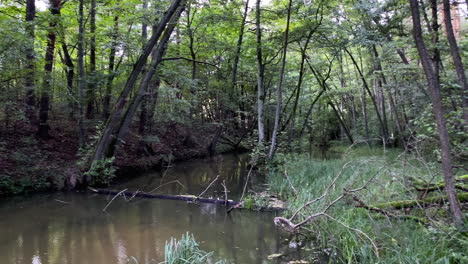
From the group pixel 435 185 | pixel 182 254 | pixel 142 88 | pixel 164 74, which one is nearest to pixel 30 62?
pixel 142 88

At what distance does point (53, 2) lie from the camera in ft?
33.0

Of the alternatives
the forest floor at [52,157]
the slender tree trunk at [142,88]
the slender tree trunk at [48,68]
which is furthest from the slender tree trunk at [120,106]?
the slender tree trunk at [48,68]

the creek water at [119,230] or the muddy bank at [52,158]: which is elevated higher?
the muddy bank at [52,158]

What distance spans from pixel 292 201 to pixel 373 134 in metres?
16.6

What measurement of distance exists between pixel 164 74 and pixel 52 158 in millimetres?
4686

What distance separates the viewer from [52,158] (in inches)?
378

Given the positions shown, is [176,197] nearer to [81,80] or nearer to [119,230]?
[119,230]

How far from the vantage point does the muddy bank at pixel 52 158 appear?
8.13 metres

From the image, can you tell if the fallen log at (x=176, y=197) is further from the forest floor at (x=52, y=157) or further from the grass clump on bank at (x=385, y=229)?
the grass clump on bank at (x=385, y=229)

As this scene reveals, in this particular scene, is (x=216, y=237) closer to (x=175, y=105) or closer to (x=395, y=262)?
(x=395, y=262)

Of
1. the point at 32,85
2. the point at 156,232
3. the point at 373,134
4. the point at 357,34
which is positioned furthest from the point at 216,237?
the point at 373,134

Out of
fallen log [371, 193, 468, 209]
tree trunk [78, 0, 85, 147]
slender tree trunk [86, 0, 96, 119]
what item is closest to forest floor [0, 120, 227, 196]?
tree trunk [78, 0, 85, 147]

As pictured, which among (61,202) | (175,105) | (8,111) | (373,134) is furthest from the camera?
(373,134)

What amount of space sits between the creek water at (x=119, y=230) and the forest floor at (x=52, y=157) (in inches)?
18.9
